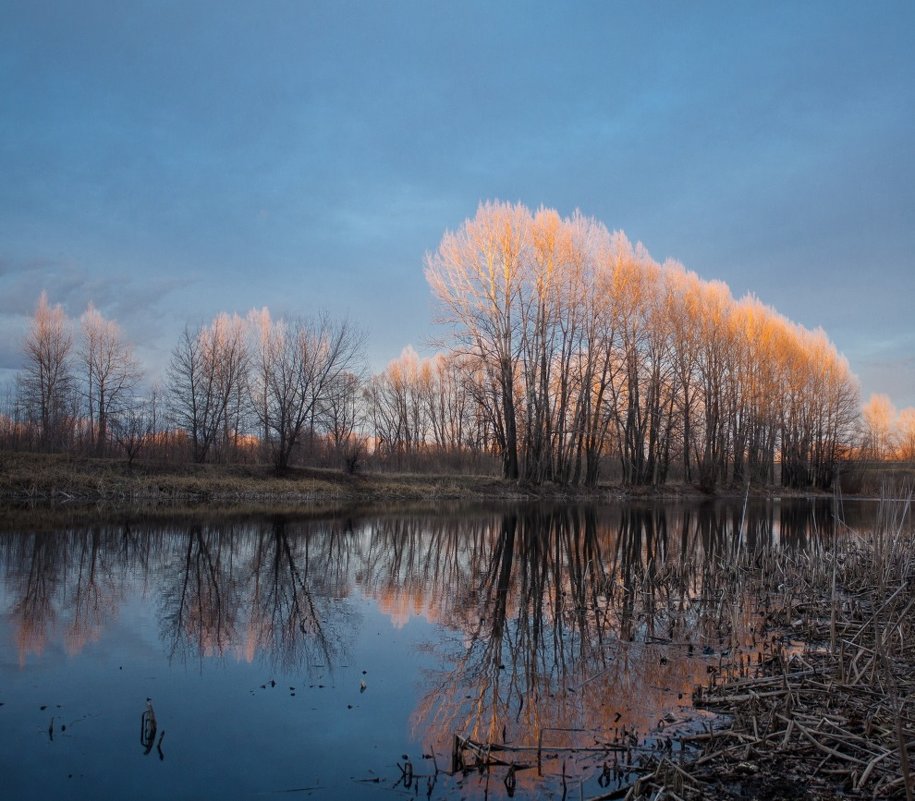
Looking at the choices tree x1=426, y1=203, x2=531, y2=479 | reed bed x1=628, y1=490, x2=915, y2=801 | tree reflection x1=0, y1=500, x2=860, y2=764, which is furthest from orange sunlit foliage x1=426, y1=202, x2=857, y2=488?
reed bed x1=628, y1=490, x2=915, y2=801

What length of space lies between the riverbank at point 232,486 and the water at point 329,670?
12286mm

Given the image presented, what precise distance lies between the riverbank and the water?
1229 centimetres

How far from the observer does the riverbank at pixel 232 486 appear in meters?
23.0

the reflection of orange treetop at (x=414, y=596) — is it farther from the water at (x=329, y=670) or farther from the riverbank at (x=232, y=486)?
the riverbank at (x=232, y=486)

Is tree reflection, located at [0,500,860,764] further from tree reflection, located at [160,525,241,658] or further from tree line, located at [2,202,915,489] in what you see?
tree line, located at [2,202,915,489]

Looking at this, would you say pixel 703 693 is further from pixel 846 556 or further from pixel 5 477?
pixel 5 477

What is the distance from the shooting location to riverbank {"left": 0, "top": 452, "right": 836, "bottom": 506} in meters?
23.0

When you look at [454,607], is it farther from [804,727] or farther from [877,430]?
[877,430]

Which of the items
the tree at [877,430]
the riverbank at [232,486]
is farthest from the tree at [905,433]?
the riverbank at [232,486]

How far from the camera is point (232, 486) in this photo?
27625mm

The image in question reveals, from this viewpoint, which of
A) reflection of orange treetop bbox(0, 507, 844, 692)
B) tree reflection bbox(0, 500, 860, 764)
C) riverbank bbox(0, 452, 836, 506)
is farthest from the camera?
riverbank bbox(0, 452, 836, 506)

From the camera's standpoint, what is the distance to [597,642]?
695 centimetres

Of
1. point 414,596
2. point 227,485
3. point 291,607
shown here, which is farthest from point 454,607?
point 227,485

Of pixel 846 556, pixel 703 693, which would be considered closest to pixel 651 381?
pixel 846 556
